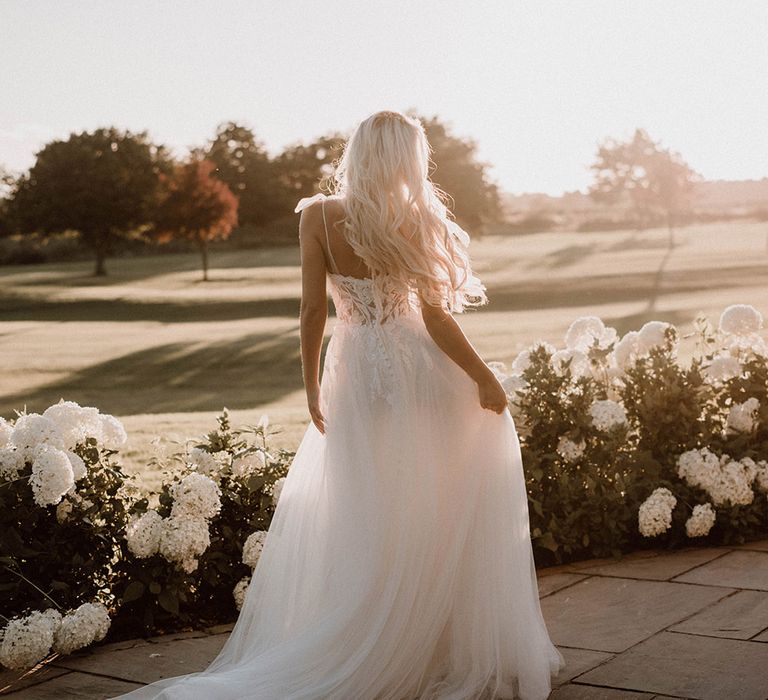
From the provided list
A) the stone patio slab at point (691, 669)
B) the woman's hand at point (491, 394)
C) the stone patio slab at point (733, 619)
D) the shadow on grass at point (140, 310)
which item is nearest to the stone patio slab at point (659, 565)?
the stone patio slab at point (733, 619)

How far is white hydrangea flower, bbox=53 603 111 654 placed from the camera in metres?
4.61

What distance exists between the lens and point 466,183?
187 feet

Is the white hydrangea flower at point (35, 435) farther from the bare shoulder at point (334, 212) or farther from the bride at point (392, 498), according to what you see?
the bare shoulder at point (334, 212)

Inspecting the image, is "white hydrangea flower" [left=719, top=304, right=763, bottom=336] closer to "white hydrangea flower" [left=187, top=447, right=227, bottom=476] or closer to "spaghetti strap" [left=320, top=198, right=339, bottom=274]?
"white hydrangea flower" [left=187, top=447, right=227, bottom=476]

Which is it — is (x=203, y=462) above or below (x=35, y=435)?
below

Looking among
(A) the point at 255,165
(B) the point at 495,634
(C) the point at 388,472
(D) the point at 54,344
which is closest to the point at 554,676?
(B) the point at 495,634

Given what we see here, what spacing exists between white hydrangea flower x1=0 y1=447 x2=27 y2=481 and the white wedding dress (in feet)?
4.38

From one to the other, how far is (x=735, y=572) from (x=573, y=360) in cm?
171

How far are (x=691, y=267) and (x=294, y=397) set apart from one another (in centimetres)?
3196

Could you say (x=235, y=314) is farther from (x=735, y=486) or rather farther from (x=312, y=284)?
(x=312, y=284)

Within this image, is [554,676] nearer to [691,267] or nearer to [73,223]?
[691,267]

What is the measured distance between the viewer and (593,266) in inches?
1927

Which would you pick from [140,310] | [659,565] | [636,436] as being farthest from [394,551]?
[140,310]

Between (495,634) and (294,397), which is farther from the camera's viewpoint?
(294,397)
